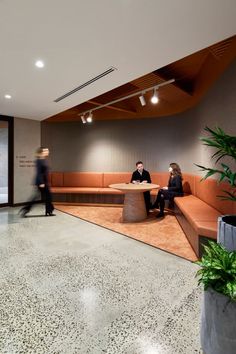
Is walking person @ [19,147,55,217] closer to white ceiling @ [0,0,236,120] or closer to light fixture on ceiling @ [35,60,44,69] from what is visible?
white ceiling @ [0,0,236,120]

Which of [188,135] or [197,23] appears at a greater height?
[197,23]

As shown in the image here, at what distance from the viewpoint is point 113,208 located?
6.34 meters

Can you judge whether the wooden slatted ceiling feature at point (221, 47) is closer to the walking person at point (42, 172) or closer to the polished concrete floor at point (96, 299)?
the polished concrete floor at point (96, 299)

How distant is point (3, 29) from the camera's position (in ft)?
7.82

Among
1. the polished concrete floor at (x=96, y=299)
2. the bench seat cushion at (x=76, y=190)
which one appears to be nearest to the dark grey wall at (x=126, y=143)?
the bench seat cushion at (x=76, y=190)

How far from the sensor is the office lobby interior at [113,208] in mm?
1719

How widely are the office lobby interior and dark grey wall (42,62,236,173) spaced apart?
0.26ft

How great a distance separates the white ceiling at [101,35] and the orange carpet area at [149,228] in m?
2.86

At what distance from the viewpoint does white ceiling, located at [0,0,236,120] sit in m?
2.04

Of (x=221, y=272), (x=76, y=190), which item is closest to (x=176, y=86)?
(x=76, y=190)

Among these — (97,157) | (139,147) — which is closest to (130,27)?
(139,147)

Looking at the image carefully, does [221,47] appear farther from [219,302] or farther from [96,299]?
[96,299]

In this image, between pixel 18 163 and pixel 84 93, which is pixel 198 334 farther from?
pixel 18 163

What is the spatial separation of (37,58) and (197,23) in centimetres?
218
